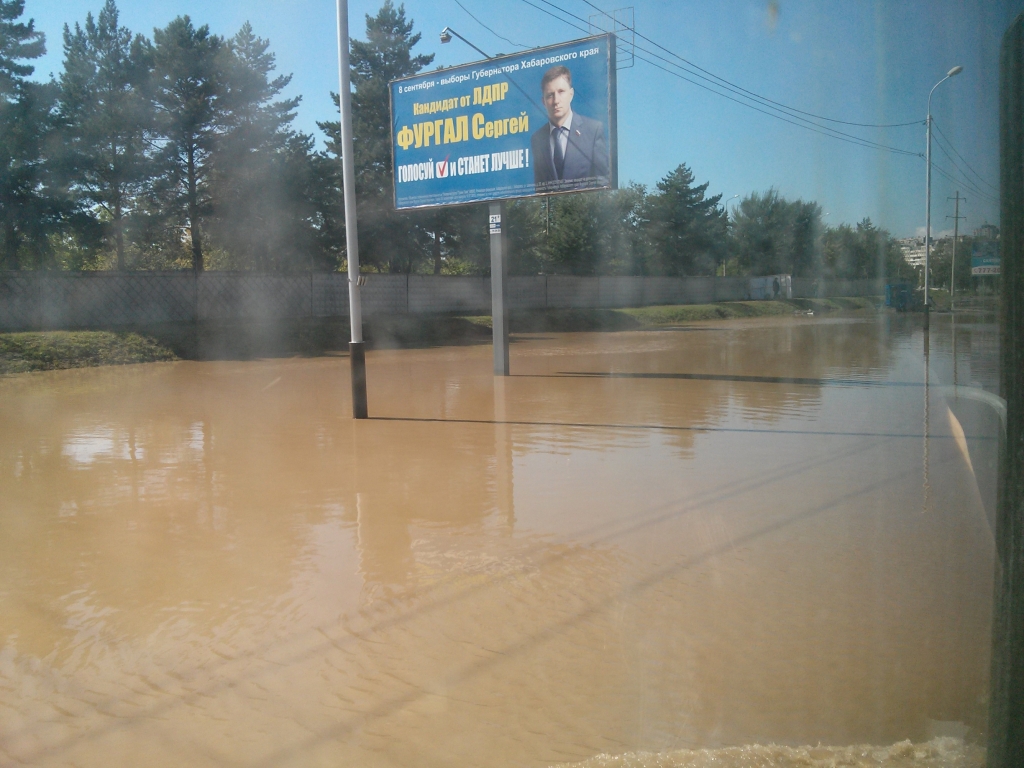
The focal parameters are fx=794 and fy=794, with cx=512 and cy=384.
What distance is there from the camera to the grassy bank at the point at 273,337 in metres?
19.5

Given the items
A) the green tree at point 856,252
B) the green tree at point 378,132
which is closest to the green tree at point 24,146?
the green tree at point 378,132

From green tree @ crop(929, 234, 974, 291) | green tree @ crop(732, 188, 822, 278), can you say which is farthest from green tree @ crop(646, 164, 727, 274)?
green tree @ crop(929, 234, 974, 291)

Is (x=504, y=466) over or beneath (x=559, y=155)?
beneath

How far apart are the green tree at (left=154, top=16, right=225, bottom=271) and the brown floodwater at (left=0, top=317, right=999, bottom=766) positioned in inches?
828

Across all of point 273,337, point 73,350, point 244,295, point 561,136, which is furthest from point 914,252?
point 244,295

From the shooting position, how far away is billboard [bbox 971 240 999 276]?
7.09 feet

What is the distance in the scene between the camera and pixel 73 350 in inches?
785

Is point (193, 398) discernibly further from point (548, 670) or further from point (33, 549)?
point (548, 670)

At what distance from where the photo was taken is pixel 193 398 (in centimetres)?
1355

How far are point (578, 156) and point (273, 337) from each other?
14.1 metres

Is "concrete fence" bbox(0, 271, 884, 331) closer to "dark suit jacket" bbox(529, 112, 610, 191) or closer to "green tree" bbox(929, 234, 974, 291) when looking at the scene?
"dark suit jacket" bbox(529, 112, 610, 191)

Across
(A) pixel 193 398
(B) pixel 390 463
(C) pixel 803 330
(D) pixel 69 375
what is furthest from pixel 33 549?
(C) pixel 803 330

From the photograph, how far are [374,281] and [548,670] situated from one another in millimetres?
28158

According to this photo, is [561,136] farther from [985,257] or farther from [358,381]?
[985,257]
